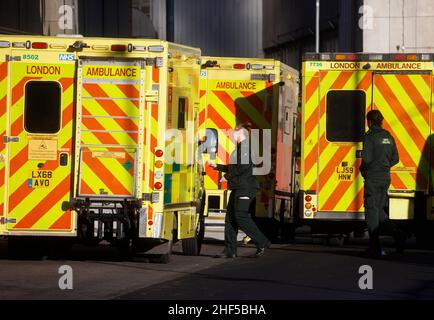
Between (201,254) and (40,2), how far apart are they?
13.4 metres

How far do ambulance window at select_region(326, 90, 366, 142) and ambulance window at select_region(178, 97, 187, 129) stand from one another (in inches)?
128

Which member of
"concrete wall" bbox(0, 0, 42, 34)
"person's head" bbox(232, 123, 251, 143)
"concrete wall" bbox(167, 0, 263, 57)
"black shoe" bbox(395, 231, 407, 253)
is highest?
"concrete wall" bbox(167, 0, 263, 57)

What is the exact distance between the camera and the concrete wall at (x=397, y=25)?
137 ft

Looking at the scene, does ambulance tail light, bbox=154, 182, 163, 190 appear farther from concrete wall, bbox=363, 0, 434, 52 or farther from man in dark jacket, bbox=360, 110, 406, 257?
concrete wall, bbox=363, 0, 434, 52

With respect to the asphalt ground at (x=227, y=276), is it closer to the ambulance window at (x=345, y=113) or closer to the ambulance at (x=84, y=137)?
the ambulance at (x=84, y=137)

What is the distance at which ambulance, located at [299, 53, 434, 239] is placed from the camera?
19.6 meters

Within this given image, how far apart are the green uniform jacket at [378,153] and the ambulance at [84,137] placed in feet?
9.78

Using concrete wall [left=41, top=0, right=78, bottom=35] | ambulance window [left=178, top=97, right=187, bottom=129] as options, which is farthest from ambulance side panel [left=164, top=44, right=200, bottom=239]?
concrete wall [left=41, top=0, right=78, bottom=35]

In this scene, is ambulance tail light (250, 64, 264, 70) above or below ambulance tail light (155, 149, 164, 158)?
above

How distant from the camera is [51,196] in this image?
16.3m

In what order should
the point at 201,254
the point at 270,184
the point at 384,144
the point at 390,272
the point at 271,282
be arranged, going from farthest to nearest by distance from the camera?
the point at 270,184, the point at 201,254, the point at 384,144, the point at 390,272, the point at 271,282
